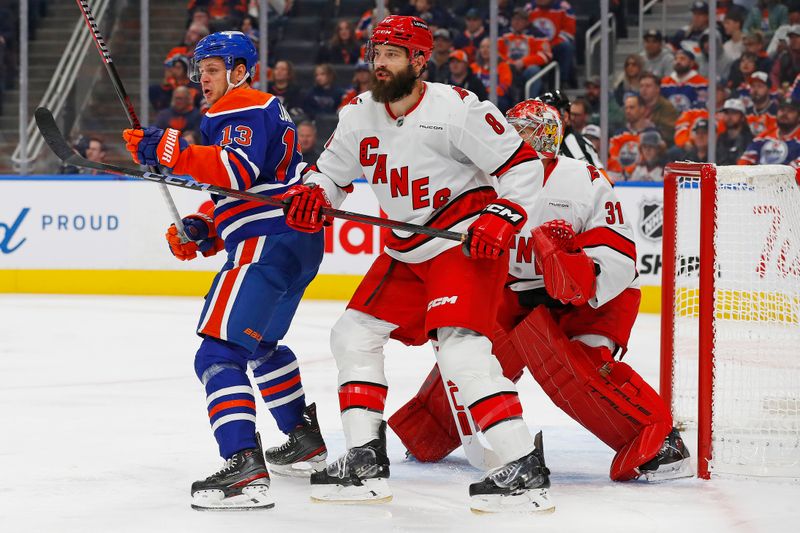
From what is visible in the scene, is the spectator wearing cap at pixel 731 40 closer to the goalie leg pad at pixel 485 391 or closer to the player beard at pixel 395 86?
the player beard at pixel 395 86

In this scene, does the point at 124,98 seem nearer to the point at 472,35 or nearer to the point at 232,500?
the point at 232,500

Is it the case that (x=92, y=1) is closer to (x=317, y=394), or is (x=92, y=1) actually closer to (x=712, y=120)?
(x=712, y=120)

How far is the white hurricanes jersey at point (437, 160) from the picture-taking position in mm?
2818

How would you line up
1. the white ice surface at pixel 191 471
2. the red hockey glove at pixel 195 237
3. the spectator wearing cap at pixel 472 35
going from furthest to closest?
the spectator wearing cap at pixel 472 35 < the red hockey glove at pixel 195 237 < the white ice surface at pixel 191 471

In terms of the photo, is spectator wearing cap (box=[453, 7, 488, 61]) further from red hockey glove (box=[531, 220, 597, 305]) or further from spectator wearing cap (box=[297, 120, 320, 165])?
red hockey glove (box=[531, 220, 597, 305])

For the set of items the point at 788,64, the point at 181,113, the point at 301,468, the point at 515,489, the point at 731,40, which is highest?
the point at 731,40

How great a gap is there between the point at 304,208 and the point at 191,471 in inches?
30.5

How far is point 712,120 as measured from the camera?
280 inches

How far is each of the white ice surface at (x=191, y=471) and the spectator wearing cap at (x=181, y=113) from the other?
278 centimetres

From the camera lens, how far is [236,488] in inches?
108

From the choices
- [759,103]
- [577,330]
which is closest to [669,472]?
[577,330]

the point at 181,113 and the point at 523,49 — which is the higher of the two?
the point at 523,49

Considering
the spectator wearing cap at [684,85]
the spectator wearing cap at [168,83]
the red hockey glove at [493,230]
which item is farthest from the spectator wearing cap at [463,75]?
the red hockey glove at [493,230]

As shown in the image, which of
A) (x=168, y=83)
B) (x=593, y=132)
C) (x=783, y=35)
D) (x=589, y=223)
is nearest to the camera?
(x=589, y=223)
